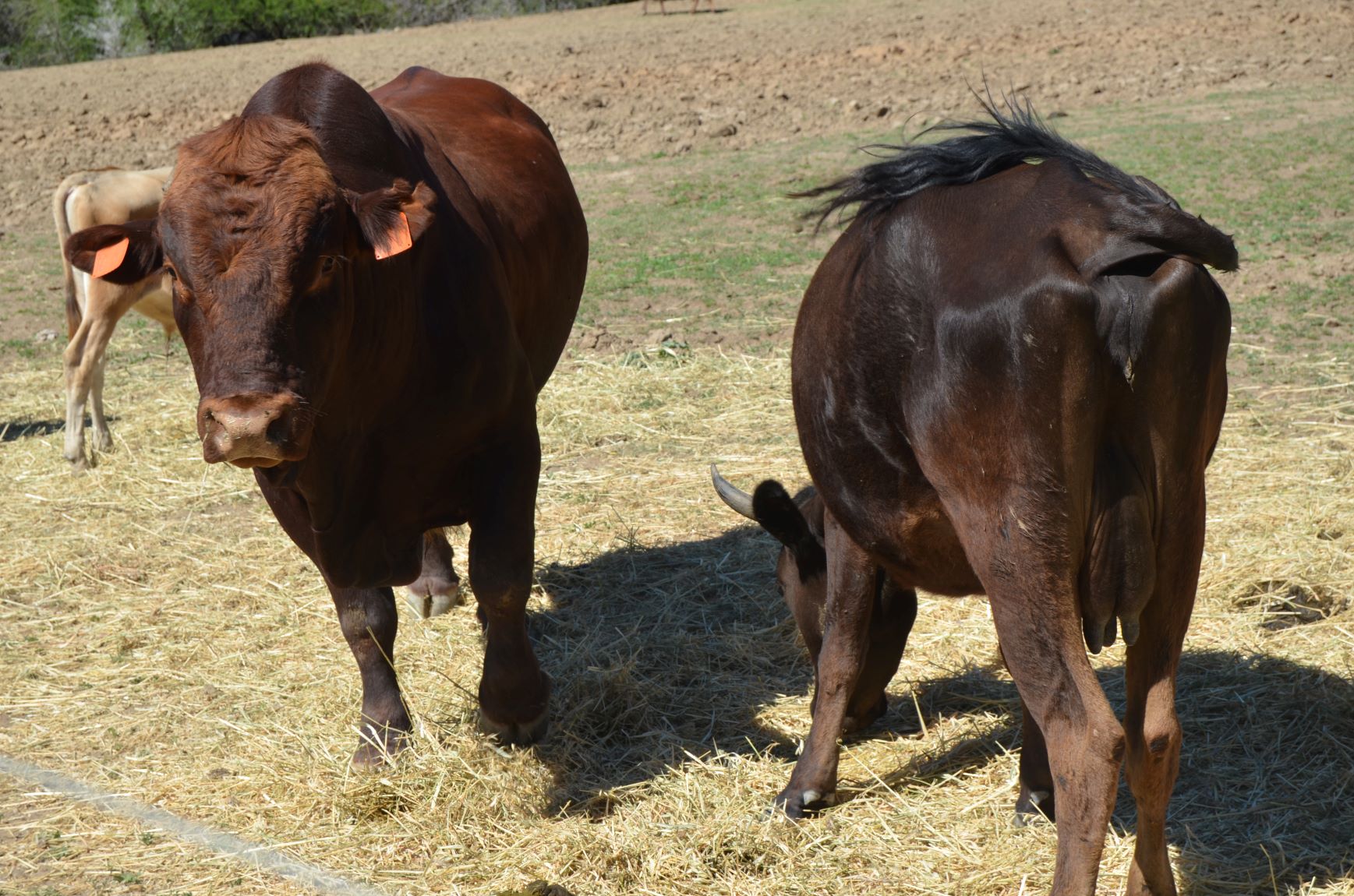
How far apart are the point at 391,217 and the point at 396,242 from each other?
0.08 meters

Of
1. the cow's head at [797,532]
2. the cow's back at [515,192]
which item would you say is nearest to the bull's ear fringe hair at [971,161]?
the cow's head at [797,532]

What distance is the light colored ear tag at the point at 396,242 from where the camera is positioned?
3.46m

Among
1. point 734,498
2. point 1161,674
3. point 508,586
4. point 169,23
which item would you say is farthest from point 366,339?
point 169,23

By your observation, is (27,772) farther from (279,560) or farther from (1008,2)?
(1008,2)

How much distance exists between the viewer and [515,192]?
514cm

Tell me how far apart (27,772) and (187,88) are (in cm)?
2102

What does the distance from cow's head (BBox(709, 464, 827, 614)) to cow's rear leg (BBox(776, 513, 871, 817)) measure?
0.87 feet

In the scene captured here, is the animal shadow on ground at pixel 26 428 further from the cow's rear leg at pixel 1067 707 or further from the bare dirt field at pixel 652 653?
the cow's rear leg at pixel 1067 707

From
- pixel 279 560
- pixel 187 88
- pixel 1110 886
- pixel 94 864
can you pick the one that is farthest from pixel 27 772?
pixel 187 88

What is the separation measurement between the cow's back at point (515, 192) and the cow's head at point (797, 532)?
1041mm

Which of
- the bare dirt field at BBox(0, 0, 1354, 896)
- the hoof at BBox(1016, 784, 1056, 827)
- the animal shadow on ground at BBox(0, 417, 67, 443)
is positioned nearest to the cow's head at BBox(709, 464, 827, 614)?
the bare dirt field at BBox(0, 0, 1354, 896)

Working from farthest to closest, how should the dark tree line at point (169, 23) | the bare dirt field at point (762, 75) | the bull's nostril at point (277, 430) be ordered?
the dark tree line at point (169, 23) → the bare dirt field at point (762, 75) → the bull's nostril at point (277, 430)

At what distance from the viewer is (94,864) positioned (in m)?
3.78

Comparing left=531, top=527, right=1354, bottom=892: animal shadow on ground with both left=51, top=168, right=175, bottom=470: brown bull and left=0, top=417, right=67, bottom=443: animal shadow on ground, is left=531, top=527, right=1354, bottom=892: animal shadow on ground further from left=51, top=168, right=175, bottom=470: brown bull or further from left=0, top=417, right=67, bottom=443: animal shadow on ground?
left=0, top=417, right=67, bottom=443: animal shadow on ground
